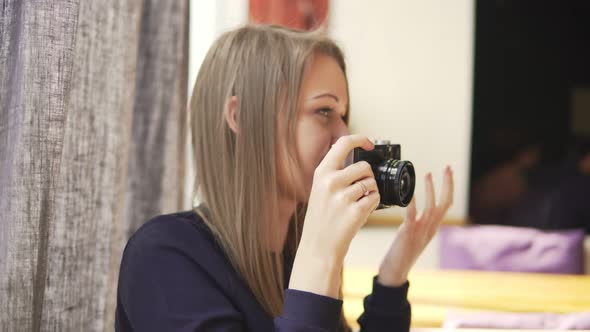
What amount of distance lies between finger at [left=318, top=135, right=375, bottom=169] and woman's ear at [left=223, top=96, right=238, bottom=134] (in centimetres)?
18

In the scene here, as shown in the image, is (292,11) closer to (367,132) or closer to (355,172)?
(367,132)

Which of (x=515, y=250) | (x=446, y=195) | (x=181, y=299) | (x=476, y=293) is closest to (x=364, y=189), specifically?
(x=181, y=299)

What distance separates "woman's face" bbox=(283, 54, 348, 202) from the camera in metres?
0.91

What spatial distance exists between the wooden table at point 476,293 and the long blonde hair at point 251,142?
0.56 metres

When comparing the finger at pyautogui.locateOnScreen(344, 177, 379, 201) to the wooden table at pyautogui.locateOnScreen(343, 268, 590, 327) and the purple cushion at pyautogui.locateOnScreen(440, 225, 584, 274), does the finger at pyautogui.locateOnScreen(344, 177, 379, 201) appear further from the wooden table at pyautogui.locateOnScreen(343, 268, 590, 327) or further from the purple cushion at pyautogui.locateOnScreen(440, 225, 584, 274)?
the purple cushion at pyautogui.locateOnScreen(440, 225, 584, 274)

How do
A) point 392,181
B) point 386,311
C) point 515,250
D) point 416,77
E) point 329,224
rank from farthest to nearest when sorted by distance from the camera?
1. point 416,77
2. point 515,250
3. point 386,311
4. point 392,181
5. point 329,224

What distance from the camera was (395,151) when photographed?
3.15ft

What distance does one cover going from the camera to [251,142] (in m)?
0.89

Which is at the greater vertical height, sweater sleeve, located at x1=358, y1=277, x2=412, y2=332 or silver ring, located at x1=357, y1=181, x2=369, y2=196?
silver ring, located at x1=357, y1=181, x2=369, y2=196

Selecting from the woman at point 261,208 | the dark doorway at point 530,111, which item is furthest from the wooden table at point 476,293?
the dark doorway at point 530,111

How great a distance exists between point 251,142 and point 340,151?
6.3 inches

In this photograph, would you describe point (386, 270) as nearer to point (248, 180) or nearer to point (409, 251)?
point (409, 251)

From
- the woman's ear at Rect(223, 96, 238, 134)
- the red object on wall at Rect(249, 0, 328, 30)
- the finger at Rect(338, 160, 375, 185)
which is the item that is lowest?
the finger at Rect(338, 160, 375, 185)

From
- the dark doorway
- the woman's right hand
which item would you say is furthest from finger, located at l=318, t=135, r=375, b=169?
the dark doorway
